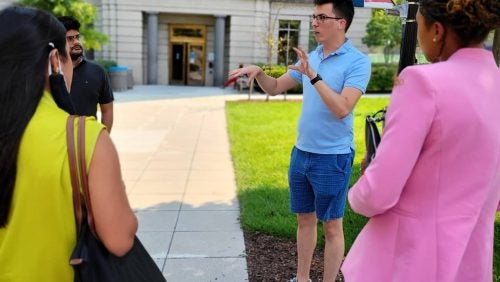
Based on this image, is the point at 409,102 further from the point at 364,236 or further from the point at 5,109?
the point at 5,109

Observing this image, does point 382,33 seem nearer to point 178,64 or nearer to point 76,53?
point 178,64

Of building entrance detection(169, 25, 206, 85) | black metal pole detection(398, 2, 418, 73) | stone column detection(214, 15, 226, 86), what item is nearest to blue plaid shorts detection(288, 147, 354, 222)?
black metal pole detection(398, 2, 418, 73)

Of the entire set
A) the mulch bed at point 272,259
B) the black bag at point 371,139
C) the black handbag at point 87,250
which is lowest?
the mulch bed at point 272,259

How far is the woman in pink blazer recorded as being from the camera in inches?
63.4

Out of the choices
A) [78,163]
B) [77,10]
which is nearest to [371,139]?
[78,163]

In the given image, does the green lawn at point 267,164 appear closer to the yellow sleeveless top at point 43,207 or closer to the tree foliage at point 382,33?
the yellow sleeveless top at point 43,207

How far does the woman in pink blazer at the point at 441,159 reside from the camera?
1.61 m

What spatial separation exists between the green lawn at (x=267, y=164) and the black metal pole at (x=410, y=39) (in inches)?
82.4

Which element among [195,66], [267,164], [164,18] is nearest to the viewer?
[267,164]

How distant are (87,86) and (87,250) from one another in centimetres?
288

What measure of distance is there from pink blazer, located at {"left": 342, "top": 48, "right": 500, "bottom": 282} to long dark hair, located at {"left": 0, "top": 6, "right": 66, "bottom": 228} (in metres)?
1.14

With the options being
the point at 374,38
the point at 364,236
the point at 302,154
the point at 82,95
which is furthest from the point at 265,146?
the point at 374,38

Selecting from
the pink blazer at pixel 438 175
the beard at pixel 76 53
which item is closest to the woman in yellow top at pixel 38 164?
the pink blazer at pixel 438 175

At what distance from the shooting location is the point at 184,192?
668 cm
